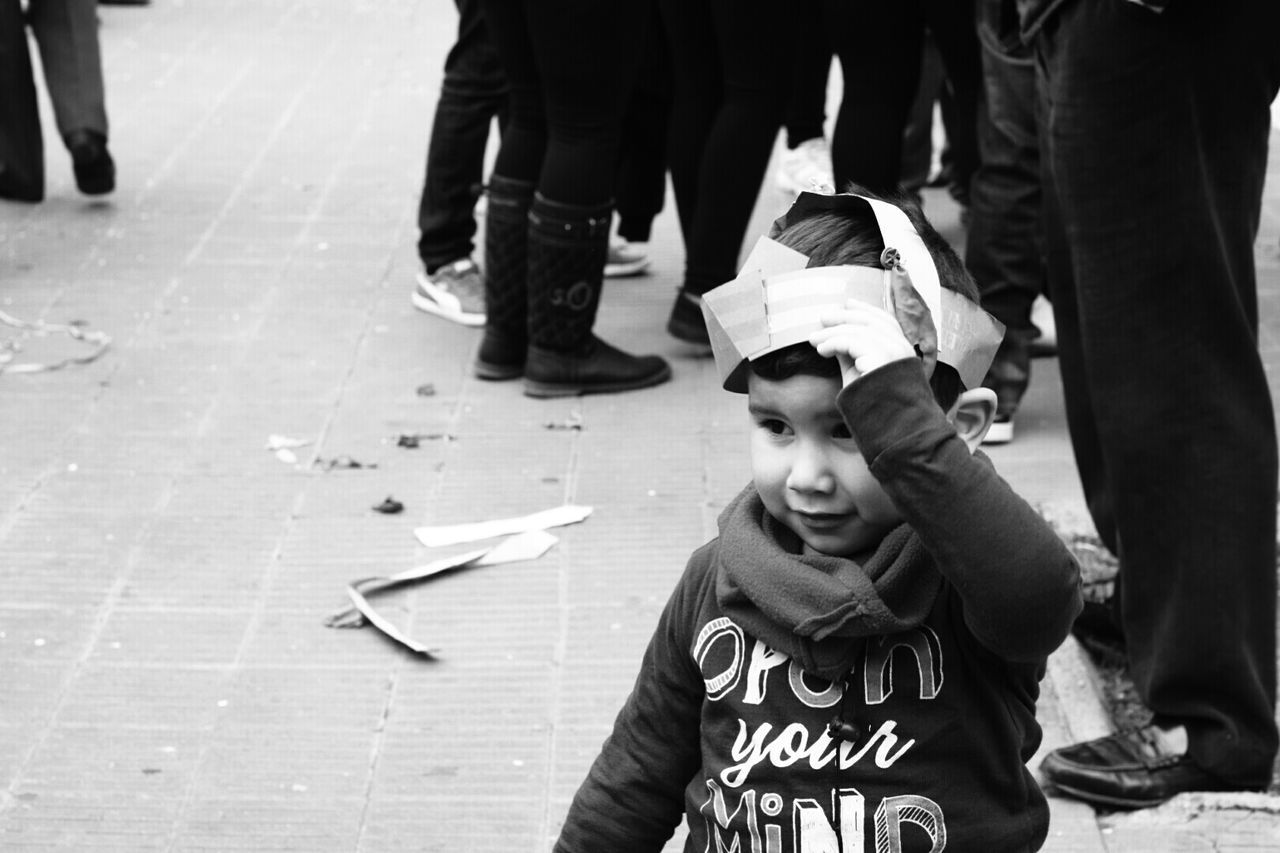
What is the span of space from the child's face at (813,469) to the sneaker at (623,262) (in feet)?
14.6

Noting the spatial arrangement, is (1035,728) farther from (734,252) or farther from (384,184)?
(384,184)

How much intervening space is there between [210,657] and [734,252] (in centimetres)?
228

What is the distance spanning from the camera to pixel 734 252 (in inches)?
215

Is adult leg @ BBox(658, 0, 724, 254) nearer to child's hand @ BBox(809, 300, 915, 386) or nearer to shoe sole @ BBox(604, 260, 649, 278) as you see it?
shoe sole @ BBox(604, 260, 649, 278)

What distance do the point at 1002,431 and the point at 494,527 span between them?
4.39 feet

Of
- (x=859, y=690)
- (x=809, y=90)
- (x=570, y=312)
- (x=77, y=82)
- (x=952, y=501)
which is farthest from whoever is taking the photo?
(x=77, y=82)

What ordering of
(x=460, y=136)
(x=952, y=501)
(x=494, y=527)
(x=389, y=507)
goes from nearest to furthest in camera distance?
(x=952, y=501)
(x=494, y=527)
(x=389, y=507)
(x=460, y=136)

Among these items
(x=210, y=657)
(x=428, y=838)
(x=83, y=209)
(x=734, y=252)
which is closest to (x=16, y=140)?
(x=83, y=209)

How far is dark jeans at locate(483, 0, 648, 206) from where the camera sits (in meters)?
4.61

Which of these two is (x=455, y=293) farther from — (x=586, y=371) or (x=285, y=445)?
(x=285, y=445)

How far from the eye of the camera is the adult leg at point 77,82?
22.6 feet

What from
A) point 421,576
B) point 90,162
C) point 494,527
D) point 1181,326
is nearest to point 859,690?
point 1181,326

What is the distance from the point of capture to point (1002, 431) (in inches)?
188

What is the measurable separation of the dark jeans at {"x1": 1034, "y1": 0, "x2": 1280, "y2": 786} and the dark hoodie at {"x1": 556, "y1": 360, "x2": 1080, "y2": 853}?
1141mm
